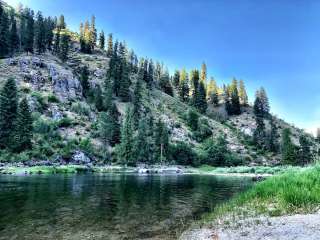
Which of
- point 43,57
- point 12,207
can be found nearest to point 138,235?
point 12,207

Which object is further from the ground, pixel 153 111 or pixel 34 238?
pixel 153 111

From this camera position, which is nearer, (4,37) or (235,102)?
(4,37)

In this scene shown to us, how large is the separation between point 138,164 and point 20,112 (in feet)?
117

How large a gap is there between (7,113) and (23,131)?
7.15m

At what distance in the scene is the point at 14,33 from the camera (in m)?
139

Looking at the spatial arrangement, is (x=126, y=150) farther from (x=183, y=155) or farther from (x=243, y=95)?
(x=243, y=95)

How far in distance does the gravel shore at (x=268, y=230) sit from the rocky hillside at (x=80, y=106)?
8044cm

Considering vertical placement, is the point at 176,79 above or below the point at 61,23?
below

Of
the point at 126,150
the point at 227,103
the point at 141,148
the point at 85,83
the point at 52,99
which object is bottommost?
the point at 126,150

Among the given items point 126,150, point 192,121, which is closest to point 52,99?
point 126,150

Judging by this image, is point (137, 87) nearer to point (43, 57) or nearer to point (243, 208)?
point (43, 57)

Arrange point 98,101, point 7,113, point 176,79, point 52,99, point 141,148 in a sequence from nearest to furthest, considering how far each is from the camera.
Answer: point 7,113 < point 141,148 < point 52,99 < point 98,101 < point 176,79

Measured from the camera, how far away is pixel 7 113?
8019 centimetres

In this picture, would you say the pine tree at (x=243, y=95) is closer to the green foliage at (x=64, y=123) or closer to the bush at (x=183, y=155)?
the bush at (x=183, y=155)
